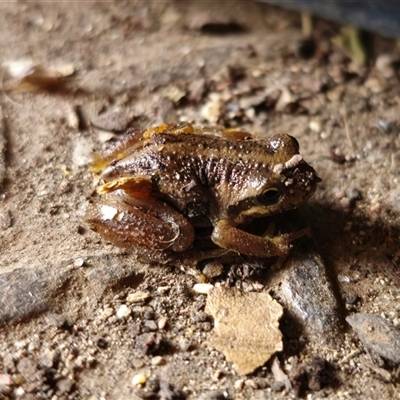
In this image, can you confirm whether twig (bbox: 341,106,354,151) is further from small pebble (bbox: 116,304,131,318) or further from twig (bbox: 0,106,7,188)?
twig (bbox: 0,106,7,188)

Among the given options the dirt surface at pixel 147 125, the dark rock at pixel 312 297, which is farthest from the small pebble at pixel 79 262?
the dark rock at pixel 312 297

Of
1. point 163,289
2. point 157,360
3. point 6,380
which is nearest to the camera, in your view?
point 6,380

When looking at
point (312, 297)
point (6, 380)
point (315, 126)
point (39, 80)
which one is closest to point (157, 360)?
point (6, 380)

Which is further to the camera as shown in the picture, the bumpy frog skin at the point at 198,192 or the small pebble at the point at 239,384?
the bumpy frog skin at the point at 198,192

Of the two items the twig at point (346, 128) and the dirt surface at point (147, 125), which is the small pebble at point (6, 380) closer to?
the dirt surface at point (147, 125)

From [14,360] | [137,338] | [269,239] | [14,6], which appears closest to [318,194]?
[269,239]

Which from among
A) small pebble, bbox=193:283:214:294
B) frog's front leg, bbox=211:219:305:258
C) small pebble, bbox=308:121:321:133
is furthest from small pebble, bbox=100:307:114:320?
small pebble, bbox=308:121:321:133

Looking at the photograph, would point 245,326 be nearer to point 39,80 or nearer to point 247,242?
point 247,242
